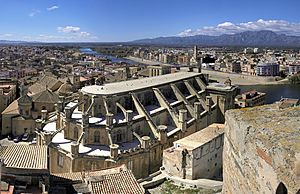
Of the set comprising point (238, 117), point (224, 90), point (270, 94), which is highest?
point (238, 117)

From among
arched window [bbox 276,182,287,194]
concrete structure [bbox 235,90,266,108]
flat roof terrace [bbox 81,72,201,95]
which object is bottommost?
concrete structure [bbox 235,90,266,108]

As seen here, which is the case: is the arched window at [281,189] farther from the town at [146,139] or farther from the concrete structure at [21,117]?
the concrete structure at [21,117]

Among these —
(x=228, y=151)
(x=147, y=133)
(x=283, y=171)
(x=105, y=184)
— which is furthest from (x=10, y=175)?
(x=147, y=133)

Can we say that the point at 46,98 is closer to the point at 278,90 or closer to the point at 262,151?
the point at 262,151

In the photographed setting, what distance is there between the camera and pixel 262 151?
11.8ft

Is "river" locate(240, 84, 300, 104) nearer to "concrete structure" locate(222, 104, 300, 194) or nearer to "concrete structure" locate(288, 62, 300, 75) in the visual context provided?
"concrete structure" locate(288, 62, 300, 75)

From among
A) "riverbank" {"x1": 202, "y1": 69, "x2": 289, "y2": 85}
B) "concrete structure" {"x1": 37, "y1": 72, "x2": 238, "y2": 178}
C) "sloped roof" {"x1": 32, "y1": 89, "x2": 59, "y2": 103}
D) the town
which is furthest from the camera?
"riverbank" {"x1": 202, "y1": 69, "x2": 289, "y2": 85}

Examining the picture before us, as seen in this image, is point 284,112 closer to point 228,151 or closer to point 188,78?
point 228,151

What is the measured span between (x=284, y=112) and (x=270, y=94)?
259 feet

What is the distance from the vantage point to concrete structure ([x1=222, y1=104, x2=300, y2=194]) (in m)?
3.24

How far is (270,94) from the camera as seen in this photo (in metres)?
79.4

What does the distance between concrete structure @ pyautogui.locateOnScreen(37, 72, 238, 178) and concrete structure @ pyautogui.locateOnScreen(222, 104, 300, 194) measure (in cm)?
1691

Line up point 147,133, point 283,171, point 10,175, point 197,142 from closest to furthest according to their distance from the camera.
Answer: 1. point 283,171
2. point 10,175
3. point 197,142
4. point 147,133

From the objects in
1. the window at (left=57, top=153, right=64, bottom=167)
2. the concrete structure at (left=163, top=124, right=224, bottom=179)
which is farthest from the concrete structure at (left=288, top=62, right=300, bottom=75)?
the window at (left=57, top=153, right=64, bottom=167)
